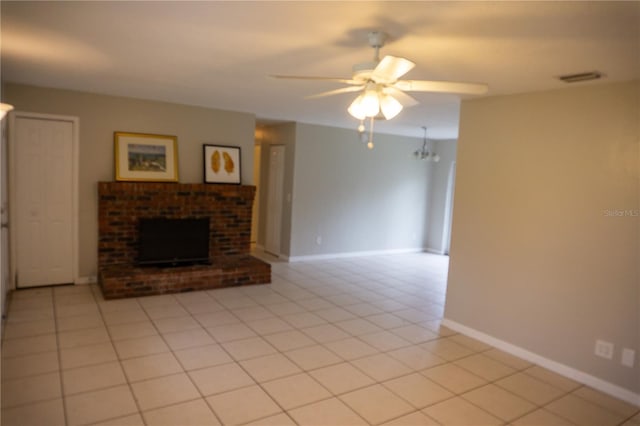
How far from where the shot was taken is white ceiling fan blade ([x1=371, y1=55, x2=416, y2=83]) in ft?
6.24

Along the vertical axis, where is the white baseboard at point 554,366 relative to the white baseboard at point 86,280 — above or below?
below

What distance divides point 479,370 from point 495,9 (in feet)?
8.80

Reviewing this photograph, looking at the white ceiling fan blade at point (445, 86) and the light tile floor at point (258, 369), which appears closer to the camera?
the white ceiling fan blade at point (445, 86)

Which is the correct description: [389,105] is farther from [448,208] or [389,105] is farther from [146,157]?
[448,208]

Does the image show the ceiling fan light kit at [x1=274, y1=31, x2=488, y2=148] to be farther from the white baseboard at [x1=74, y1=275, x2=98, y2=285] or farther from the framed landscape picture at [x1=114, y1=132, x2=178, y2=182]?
the white baseboard at [x1=74, y1=275, x2=98, y2=285]

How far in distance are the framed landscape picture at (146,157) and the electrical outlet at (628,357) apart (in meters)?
4.87

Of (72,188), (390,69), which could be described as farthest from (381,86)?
(72,188)

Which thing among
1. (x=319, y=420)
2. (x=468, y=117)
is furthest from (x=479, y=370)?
(x=468, y=117)

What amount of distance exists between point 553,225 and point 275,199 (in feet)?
15.4

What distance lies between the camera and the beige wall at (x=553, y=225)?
9.93ft

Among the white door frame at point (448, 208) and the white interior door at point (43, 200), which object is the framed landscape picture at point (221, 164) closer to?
the white interior door at point (43, 200)

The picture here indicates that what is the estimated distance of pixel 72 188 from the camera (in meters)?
4.80

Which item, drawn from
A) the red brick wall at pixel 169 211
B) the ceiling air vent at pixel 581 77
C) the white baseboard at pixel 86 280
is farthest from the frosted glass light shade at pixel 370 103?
the white baseboard at pixel 86 280

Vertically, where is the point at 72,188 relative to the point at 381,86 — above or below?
below
